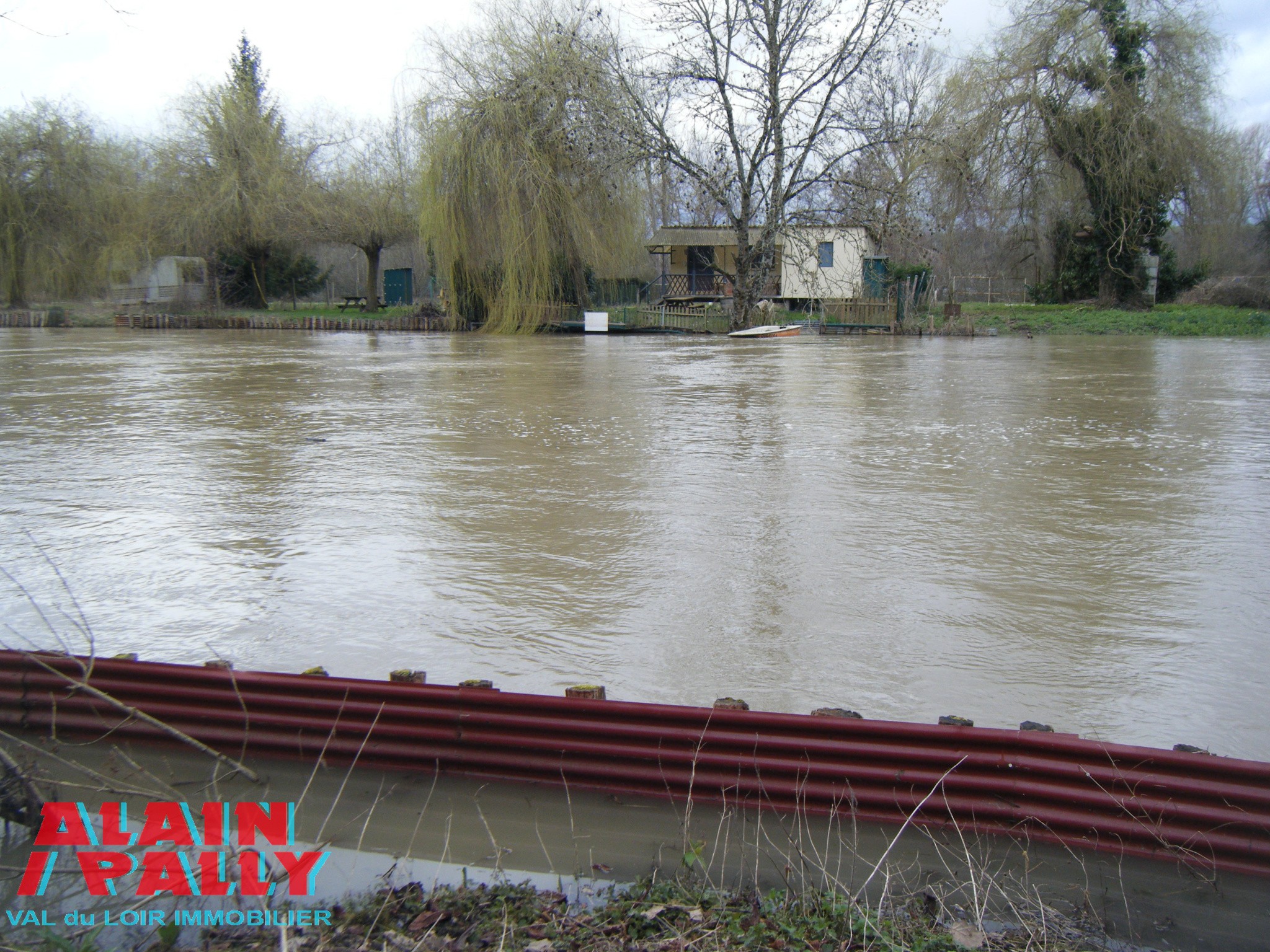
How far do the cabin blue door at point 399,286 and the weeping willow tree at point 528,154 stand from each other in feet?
63.1

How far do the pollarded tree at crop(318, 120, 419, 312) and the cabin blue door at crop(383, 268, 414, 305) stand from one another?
31.2ft

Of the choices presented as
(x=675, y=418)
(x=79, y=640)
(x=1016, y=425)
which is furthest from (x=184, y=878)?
(x=1016, y=425)

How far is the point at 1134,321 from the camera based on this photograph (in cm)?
2523

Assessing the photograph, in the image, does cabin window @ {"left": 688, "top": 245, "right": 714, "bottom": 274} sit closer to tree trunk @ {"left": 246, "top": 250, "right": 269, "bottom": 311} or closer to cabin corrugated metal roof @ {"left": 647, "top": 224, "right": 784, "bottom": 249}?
cabin corrugated metal roof @ {"left": 647, "top": 224, "right": 784, "bottom": 249}

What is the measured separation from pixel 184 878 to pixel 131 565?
2.77 metres

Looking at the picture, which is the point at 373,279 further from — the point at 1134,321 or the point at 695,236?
the point at 1134,321

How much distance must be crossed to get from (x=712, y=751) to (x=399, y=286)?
154 feet

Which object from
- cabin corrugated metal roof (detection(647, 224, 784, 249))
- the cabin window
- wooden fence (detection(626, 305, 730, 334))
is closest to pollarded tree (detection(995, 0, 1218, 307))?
wooden fence (detection(626, 305, 730, 334))

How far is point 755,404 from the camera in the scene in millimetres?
10602

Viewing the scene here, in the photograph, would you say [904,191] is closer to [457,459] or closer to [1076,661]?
[457,459]

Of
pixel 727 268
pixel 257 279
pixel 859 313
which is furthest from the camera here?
pixel 257 279

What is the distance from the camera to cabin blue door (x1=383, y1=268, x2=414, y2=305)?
45781mm

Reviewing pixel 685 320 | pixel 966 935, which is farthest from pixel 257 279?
pixel 966 935

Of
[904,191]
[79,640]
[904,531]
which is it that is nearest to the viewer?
[79,640]
